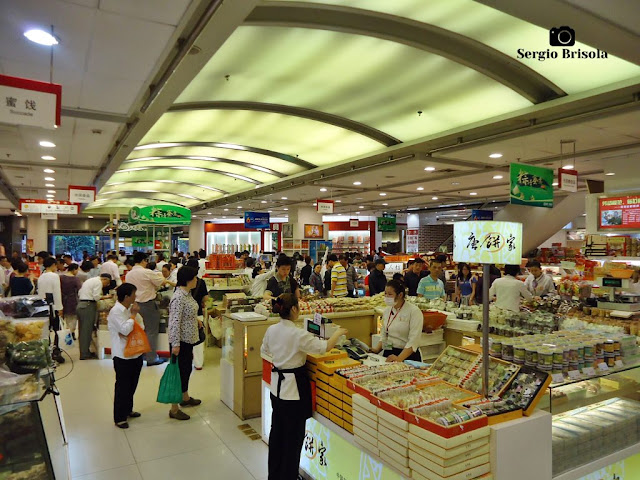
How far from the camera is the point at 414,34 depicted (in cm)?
500

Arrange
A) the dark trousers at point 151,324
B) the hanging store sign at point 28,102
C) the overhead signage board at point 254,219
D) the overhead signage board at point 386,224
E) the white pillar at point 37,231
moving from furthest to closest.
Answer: the white pillar at point 37,231
the overhead signage board at point 386,224
the overhead signage board at point 254,219
the dark trousers at point 151,324
the hanging store sign at point 28,102

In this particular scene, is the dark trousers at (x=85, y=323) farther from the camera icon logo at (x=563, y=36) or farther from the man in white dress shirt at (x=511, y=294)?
the camera icon logo at (x=563, y=36)

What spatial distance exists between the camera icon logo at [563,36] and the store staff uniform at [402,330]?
9.25 ft

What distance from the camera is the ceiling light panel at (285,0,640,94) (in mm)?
4496

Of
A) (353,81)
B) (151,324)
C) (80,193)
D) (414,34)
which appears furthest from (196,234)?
(414,34)

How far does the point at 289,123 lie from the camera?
8.62 metres

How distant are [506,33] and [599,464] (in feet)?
14.4

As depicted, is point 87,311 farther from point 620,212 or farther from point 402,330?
point 620,212

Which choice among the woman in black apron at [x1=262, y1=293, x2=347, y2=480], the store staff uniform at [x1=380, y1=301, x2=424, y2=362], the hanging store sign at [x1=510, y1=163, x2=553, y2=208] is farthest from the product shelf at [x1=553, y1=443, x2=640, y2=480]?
the hanging store sign at [x1=510, y1=163, x2=553, y2=208]

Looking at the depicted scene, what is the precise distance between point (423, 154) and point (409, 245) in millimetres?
16469

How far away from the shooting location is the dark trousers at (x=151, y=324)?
7.03 metres

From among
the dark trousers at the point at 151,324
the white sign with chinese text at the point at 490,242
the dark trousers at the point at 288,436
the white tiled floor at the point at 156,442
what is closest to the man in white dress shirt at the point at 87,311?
the dark trousers at the point at 151,324

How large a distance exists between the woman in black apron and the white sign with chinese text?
1.27m

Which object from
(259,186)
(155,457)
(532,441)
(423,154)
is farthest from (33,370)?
(259,186)
